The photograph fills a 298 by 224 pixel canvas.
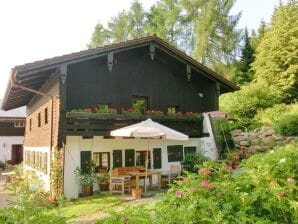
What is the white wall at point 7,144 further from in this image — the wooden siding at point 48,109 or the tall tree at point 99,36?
the tall tree at point 99,36

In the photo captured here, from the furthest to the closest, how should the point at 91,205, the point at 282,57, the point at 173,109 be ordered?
the point at 282,57
the point at 173,109
the point at 91,205

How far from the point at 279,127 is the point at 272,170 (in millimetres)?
13417

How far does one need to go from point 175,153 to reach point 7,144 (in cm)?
2239

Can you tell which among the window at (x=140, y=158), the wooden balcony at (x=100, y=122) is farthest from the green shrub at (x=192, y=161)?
the window at (x=140, y=158)

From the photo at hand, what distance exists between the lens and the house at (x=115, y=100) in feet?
43.0

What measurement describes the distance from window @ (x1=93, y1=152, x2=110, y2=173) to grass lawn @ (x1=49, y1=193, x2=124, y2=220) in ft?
4.65

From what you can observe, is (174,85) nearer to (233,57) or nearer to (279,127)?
(279,127)

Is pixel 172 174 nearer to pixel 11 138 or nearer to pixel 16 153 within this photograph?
pixel 16 153

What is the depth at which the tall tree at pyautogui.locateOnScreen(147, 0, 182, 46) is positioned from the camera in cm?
3384

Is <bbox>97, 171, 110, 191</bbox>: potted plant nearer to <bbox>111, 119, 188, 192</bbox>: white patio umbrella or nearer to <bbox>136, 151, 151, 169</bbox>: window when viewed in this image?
<bbox>136, 151, 151, 169</bbox>: window

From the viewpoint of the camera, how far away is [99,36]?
1526 inches

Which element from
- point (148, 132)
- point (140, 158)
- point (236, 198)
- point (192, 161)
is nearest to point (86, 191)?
point (140, 158)

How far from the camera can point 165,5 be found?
35.2m

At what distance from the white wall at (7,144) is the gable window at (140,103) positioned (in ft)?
69.7
